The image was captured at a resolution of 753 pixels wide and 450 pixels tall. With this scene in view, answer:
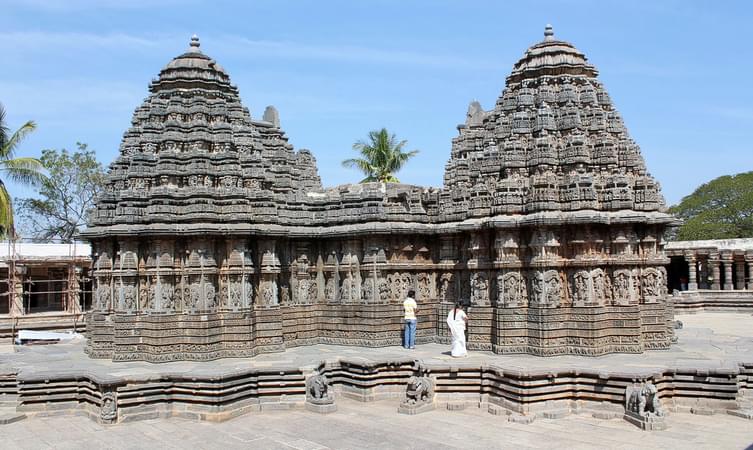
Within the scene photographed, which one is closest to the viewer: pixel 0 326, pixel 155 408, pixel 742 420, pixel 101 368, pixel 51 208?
pixel 742 420

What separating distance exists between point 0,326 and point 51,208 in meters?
16.1

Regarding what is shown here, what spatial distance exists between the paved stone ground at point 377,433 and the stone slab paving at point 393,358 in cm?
113

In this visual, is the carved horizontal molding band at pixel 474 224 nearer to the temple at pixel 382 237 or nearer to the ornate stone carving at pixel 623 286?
the temple at pixel 382 237

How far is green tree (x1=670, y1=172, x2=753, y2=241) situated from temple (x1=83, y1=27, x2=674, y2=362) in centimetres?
3417

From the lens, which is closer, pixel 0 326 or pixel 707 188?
pixel 0 326

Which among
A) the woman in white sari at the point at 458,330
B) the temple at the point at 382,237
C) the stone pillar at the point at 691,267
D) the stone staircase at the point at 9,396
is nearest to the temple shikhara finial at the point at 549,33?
the temple at the point at 382,237

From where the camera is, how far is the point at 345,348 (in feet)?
54.4

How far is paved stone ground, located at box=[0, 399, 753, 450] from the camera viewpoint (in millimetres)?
10648

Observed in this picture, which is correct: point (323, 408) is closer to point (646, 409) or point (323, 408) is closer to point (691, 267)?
point (646, 409)

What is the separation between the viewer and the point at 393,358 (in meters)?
14.5

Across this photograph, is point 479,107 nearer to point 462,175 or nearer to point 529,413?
point 462,175

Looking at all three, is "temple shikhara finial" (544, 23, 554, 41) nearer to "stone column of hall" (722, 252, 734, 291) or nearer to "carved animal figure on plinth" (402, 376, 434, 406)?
"carved animal figure on plinth" (402, 376, 434, 406)

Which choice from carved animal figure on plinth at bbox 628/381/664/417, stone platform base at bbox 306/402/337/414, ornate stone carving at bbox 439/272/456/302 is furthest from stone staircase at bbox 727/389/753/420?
stone platform base at bbox 306/402/337/414

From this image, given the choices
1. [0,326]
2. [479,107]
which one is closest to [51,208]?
[0,326]
